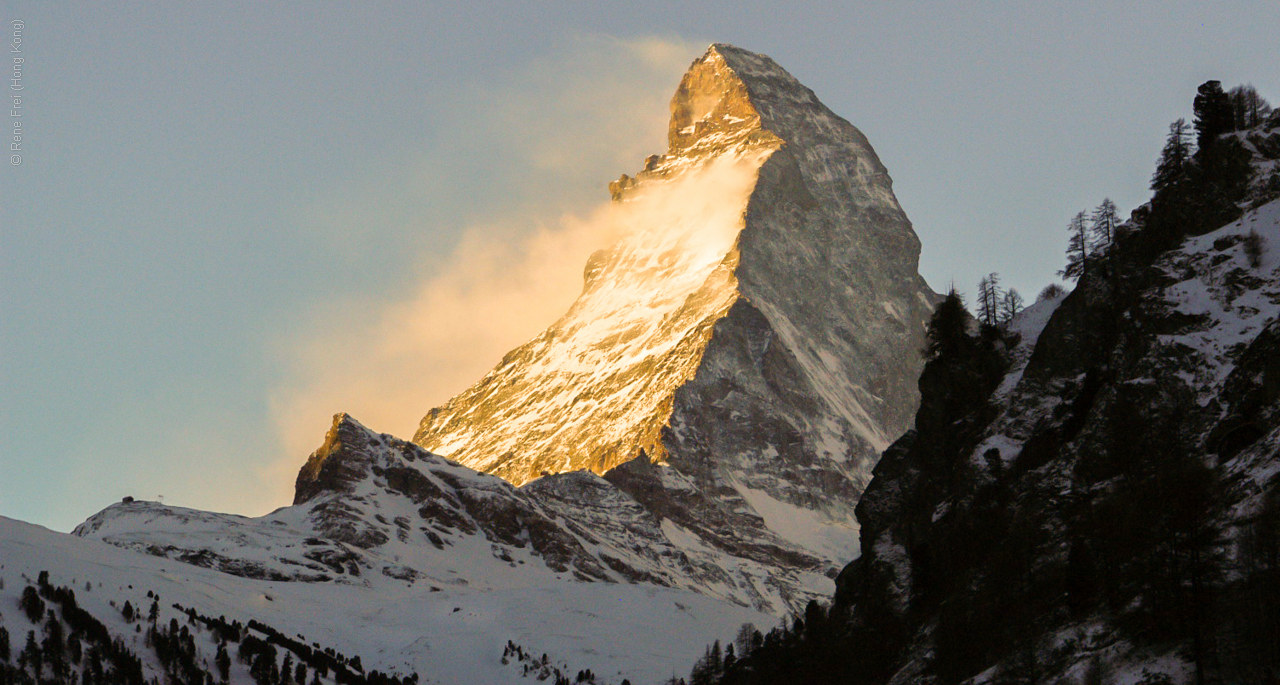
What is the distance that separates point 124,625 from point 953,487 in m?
77.4

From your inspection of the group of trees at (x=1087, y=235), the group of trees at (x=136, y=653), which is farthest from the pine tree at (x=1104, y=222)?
the group of trees at (x=136, y=653)

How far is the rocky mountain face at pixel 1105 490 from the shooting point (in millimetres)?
80125

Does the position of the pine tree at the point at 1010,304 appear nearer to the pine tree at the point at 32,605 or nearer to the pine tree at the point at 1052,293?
the pine tree at the point at 1052,293

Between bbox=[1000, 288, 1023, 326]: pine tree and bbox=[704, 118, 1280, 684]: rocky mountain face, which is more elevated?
bbox=[1000, 288, 1023, 326]: pine tree

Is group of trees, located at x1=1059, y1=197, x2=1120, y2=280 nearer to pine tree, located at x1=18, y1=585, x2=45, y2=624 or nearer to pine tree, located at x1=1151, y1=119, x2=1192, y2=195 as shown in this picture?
pine tree, located at x1=1151, y1=119, x2=1192, y2=195

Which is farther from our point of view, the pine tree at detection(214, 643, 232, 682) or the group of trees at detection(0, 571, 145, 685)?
the pine tree at detection(214, 643, 232, 682)

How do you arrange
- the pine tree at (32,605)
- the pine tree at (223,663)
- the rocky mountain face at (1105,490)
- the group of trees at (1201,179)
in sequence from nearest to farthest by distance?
the rocky mountain face at (1105,490), the group of trees at (1201,179), the pine tree at (32,605), the pine tree at (223,663)

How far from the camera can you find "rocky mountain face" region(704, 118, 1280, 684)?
263 feet

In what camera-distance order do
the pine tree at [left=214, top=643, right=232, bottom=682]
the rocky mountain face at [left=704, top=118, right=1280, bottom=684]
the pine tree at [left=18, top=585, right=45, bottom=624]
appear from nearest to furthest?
the rocky mountain face at [left=704, top=118, right=1280, bottom=684], the pine tree at [left=18, top=585, right=45, bottom=624], the pine tree at [left=214, top=643, right=232, bottom=682]

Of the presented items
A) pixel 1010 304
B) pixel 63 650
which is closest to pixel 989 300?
pixel 1010 304

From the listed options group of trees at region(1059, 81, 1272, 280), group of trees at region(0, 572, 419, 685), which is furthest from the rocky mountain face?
group of trees at region(0, 572, 419, 685)

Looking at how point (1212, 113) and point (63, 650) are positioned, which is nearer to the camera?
point (1212, 113)

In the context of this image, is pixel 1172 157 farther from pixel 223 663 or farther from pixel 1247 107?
pixel 223 663

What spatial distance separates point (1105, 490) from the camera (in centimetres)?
9562
